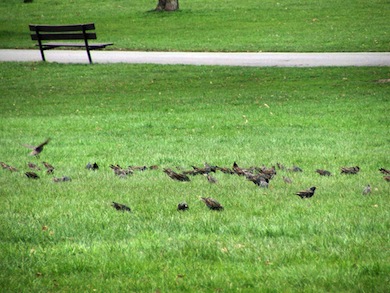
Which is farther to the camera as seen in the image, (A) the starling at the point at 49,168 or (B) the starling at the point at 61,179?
(A) the starling at the point at 49,168

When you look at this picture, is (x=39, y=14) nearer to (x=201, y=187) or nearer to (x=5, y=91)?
(x=5, y=91)

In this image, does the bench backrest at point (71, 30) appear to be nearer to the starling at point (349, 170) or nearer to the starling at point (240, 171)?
the starling at point (240, 171)

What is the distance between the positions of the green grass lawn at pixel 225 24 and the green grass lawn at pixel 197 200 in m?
11.7

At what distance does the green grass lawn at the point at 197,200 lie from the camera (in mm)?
4797

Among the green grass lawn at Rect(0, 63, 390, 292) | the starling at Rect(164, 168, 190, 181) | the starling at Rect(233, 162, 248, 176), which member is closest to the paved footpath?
the green grass lawn at Rect(0, 63, 390, 292)

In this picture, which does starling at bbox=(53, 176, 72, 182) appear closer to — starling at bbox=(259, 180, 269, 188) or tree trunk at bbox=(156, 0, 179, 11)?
starling at bbox=(259, 180, 269, 188)

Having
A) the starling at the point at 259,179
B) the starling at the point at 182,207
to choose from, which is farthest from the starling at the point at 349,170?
the starling at the point at 182,207

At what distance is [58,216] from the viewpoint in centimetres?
636

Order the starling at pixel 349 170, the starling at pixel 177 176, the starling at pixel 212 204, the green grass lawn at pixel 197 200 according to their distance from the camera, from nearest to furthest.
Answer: the green grass lawn at pixel 197 200, the starling at pixel 212 204, the starling at pixel 177 176, the starling at pixel 349 170

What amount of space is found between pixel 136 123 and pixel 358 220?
332 inches

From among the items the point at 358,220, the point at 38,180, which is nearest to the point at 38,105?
the point at 38,180

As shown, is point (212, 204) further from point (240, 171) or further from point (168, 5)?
point (168, 5)

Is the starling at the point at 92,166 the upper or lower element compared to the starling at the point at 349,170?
lower

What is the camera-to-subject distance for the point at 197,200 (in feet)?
22.8
